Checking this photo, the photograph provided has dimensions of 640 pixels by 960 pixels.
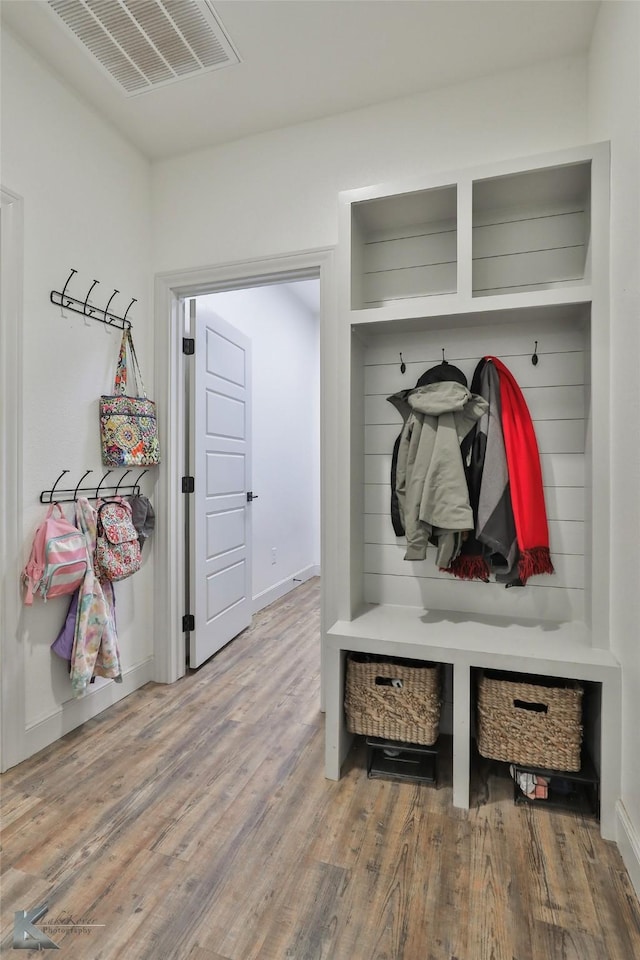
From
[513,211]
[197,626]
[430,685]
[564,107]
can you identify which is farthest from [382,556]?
[564,107]

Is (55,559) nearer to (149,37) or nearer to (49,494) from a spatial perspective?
(49,494)

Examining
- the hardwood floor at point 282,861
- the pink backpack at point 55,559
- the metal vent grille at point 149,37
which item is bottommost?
the hardwood floor at point 282,861

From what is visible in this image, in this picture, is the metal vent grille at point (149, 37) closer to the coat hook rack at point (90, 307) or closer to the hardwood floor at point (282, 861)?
the coat hook rack at point (90, 307)

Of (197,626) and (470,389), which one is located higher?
(470,389)

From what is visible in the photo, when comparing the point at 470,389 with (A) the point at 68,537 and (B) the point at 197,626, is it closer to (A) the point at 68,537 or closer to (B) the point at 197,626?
(A) the point at 68,537

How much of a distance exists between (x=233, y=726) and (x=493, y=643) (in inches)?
48.4

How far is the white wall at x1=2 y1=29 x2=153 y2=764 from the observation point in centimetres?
196

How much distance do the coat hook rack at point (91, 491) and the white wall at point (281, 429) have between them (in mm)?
1391

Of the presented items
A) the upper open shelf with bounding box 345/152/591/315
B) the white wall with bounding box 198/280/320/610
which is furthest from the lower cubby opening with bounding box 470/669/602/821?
the white wall with bounding box 198/280/320/610

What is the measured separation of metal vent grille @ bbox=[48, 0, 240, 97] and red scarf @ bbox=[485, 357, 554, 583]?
5.44 ft

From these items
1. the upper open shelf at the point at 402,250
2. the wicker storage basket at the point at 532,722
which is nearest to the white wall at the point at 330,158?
the upper open shelf at the point at 402,250

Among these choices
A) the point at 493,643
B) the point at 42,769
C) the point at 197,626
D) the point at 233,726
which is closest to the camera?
the point at 493,643

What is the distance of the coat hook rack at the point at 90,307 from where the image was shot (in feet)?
7.03

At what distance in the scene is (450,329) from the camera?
2.13m
